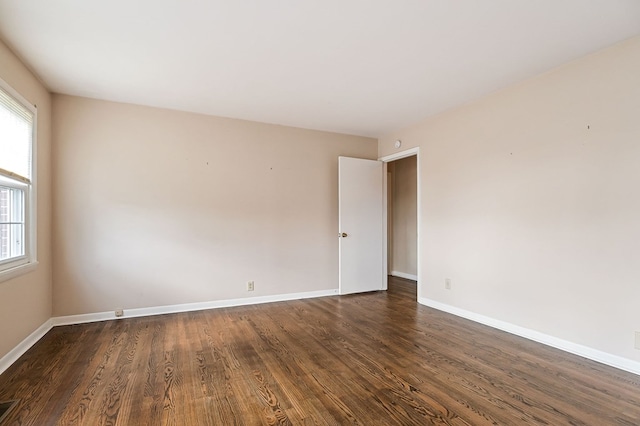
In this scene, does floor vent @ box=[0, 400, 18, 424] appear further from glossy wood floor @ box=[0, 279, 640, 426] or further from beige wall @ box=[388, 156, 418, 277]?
beige wall @ box=[388, 156, 418, 277]

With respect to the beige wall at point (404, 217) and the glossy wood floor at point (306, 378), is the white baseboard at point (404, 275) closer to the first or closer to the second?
the beige wall at point (404, 217)

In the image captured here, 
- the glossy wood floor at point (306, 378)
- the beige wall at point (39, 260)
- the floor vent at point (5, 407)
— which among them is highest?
the beige wall at point (39, 260)

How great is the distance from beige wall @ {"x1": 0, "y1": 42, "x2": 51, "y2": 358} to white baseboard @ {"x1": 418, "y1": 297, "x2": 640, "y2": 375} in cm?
431

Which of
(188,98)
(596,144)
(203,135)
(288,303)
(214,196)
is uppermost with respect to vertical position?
(188,98)

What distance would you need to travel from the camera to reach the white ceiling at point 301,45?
77.6 inches

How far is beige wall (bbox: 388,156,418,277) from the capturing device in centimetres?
600

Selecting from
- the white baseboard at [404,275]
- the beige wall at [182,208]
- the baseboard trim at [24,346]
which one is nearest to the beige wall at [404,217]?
the white baseboard at [404,275]

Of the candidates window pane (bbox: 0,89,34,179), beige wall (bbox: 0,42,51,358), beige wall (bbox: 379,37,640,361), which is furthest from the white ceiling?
window pane (bbox: 0,89,34,179)

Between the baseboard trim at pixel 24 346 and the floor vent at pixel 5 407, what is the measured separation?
0.56 m

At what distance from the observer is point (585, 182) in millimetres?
2570

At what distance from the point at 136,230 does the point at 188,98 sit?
5.47 ft

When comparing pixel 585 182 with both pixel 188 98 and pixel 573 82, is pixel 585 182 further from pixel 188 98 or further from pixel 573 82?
pixel 188 98

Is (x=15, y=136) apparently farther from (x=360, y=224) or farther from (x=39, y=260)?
(x=360, y=224)

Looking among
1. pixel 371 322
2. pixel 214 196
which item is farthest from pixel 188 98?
pixel 371 322
